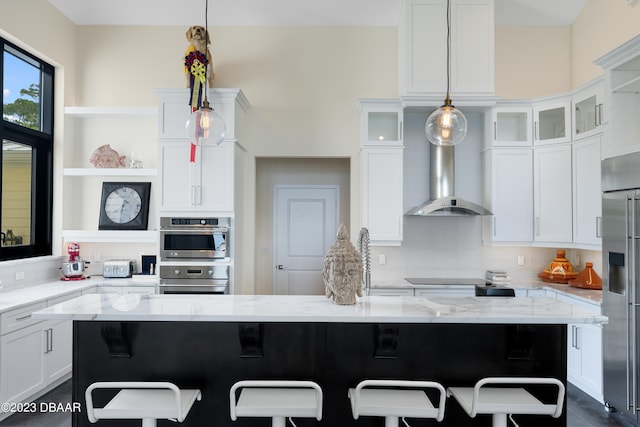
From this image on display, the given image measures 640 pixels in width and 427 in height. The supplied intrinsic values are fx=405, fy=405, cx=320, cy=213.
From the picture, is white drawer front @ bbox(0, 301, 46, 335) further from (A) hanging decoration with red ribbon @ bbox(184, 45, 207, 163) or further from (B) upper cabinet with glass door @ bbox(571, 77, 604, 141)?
(B) upper cabinet with glass door @ bbox(571, 77, 604, 141)

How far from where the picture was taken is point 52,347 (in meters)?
3.49

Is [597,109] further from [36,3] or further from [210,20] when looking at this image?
[36,3]

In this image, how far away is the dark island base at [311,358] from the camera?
2.20 meters

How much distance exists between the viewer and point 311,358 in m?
2.21

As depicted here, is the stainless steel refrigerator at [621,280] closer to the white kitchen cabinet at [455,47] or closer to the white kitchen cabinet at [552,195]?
the white kitchen cabinet at [552,195]

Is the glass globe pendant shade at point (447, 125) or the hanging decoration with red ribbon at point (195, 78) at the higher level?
the hanging decoration with red ribbon at point (195, 78)

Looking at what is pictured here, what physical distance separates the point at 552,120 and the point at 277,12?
10.6 feet

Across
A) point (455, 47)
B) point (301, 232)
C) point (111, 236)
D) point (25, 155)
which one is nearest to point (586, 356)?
point (455, 47)

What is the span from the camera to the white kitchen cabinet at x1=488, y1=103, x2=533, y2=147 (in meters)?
4.37

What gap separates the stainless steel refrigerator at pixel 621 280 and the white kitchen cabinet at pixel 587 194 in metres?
0.60

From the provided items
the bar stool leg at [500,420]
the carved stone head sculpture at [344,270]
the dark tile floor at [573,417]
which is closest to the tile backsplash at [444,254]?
the dark tile floor at [573,417]

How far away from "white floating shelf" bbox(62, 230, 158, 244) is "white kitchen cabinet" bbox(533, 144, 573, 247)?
4.11 meters

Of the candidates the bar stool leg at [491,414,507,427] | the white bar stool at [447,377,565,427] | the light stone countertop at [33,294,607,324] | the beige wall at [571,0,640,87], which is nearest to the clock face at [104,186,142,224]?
the light stone countertop at [33,294,607,324]

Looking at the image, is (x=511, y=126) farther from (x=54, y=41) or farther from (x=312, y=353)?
(x=54, y=41)
